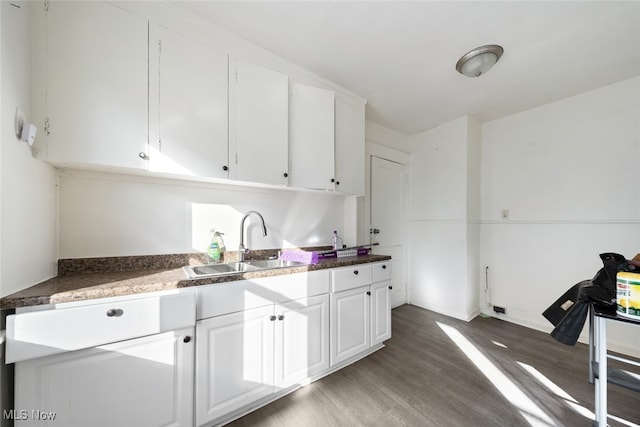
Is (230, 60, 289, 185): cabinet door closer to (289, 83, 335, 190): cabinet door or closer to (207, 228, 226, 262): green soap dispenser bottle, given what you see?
(289, 83, 335, 190): cabinet door

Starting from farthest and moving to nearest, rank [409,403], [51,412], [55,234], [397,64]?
[397,64]
[409,403]
[55,234]
[51,412]

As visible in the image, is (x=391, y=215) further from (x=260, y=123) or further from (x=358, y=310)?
(x=260, y=123)

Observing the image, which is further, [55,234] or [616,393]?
[616,393]

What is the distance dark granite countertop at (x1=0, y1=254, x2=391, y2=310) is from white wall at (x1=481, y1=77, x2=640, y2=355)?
2.43m

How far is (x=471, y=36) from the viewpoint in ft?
Result: 5.31

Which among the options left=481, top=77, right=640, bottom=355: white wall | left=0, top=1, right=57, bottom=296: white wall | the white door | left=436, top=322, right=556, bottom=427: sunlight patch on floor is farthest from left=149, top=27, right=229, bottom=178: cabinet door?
left=481, top=77, right=640, bottom=355: white wall

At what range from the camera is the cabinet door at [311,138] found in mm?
1912

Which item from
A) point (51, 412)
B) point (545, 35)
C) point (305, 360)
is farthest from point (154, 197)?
point (545, 35)

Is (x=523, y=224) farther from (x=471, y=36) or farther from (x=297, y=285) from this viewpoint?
(x=297, y=285)

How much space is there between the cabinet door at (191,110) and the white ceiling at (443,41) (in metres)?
0.27

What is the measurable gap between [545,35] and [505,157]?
5.17ft

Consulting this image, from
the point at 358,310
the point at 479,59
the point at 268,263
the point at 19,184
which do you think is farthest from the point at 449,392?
the point at 19,184

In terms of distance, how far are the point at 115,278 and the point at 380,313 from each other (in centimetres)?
197

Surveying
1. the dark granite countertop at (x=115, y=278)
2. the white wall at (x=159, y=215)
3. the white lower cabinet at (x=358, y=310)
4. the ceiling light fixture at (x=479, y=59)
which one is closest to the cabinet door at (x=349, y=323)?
the white lower cabinet at (x=358, y=310)
